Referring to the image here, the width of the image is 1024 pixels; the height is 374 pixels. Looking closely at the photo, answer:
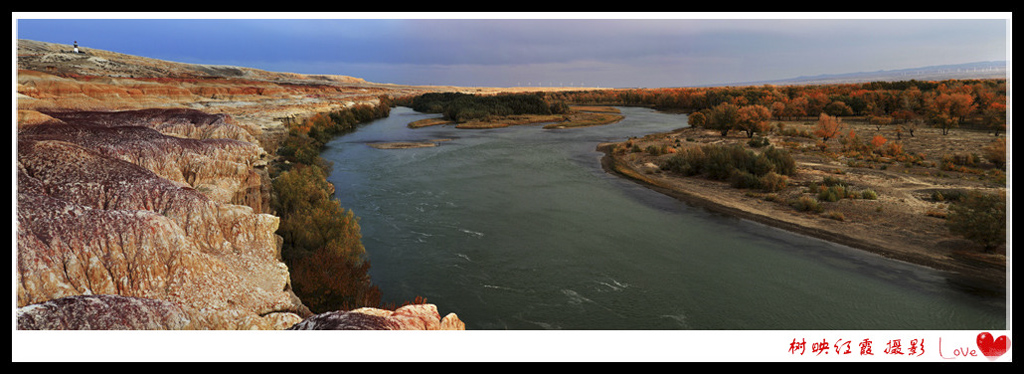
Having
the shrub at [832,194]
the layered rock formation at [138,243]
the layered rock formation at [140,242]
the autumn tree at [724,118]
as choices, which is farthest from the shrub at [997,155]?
the layered rock formation at [138,243]

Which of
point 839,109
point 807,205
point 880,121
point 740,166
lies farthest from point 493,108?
point 807,205

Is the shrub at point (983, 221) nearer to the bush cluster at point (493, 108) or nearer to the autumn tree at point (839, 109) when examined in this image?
the autumn tree at point (839, 109)

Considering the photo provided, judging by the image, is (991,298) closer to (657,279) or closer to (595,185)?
(657,279)

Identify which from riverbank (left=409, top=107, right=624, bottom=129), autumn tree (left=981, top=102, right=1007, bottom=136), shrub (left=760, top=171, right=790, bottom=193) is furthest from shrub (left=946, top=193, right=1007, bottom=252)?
riverbank (left=409, top=107, right=624, bottom=129)

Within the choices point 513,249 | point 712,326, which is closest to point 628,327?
point 712,326

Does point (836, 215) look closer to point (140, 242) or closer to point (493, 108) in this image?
point (140, 242)

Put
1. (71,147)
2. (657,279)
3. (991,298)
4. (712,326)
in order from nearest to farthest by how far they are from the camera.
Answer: (71,147) → (712,326) → (991,298) → (657,279)
